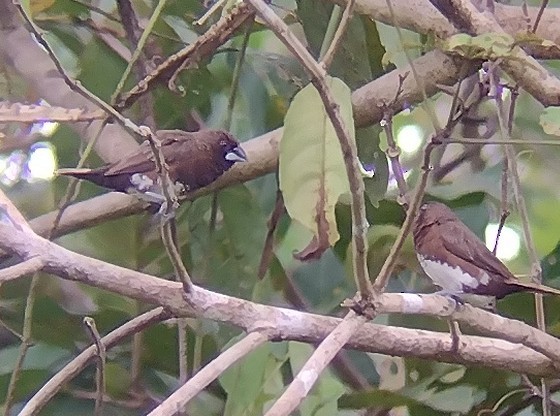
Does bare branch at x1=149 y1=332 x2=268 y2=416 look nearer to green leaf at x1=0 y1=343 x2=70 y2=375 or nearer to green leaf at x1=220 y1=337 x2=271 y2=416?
green leaf at x1=220 y1=337 x2=271 y2=416

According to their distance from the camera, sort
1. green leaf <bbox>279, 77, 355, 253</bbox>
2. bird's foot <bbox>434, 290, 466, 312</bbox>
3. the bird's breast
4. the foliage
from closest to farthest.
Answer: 1. green leaf <bbox>279, 77, 355, 253</bbox>
2. bird's foot <bbox>434, 290, 466, 312</bbox>
3. the bird's breast
4. the foliage

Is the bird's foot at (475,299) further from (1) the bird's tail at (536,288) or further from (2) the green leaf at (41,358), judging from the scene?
(2) the green leaf at (41,358)

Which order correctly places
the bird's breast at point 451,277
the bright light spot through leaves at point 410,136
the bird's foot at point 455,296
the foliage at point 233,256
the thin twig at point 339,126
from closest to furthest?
the thin twig at point 339,126, the bird's foot at point 455,296, the bird's breast at point 451,277, the foliage at point 233,256, the bright light spot through leaves at point 410,136

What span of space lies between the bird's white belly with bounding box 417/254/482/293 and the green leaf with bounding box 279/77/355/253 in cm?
23

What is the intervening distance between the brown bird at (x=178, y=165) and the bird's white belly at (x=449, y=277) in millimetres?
234

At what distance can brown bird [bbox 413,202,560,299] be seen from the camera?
36.7 inches

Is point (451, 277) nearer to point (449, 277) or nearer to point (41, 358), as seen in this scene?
point (449, 277)

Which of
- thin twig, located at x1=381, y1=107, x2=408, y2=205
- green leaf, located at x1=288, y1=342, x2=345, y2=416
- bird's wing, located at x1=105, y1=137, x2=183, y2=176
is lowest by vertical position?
green leaf, located at x1=288, y1=342, x2=345, y2=416

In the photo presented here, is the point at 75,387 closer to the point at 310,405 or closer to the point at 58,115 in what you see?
the point at 310,405

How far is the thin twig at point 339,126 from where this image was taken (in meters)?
0.49

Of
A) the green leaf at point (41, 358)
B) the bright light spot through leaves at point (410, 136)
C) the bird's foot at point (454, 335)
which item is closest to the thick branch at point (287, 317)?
the bird's foot at point (454, 335)

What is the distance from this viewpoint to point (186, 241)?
1.24 meters

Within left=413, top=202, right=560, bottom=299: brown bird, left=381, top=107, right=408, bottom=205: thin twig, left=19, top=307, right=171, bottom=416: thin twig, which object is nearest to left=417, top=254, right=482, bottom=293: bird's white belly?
left=413, top=202, right=560, bottom=299: brown bird

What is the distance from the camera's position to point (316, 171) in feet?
2.48
